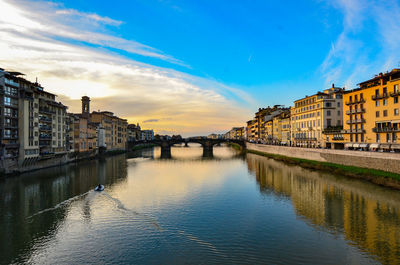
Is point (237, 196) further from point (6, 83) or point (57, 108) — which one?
point (57, 108)

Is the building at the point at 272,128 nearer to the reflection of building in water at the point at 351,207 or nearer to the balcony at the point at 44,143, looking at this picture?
the reflection of building in water at the point at 351,207

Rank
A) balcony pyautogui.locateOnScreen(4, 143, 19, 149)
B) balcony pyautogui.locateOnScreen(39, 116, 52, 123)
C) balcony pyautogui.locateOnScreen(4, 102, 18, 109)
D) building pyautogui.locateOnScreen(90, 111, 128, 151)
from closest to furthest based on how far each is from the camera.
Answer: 1. balcony pyautogui.locateOnScreen(4, 143, 19, 149)
2. balcony pyautogui.locateOnScreen(4, 102, 18, 109)
3. balcony pyautogui.locateOnScreen(39, 116, 52, 123)
4. building pyautogui.locateOnScreen(90, 111, 128, 151)

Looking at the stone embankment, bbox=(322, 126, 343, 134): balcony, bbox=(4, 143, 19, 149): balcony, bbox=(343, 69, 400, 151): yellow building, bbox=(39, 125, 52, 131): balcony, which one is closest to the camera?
the stone embankment

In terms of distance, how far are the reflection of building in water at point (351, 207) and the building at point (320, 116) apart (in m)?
27.3

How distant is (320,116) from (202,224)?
57363 mm

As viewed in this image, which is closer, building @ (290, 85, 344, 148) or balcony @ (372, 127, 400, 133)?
balcony @ (372, 127, 400, 133)

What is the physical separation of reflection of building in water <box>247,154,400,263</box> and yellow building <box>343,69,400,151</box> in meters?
12.5

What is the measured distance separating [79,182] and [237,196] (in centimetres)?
2685

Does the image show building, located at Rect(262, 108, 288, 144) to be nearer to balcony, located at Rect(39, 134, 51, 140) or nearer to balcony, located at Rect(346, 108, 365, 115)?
balcony, located at Rect(346, 108, 365, 115)

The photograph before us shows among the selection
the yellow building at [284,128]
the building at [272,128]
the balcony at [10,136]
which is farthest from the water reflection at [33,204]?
the building at [272,128]

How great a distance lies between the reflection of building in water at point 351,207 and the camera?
1878 cm

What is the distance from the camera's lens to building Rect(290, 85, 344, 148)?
68562mm

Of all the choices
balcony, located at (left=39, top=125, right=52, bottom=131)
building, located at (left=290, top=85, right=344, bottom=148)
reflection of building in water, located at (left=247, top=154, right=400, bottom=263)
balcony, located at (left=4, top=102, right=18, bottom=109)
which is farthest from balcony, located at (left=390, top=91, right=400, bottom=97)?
balcony, located at (left=39, top=125, right=52, bottom=131)


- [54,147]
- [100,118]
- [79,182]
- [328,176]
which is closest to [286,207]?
[328,176]
